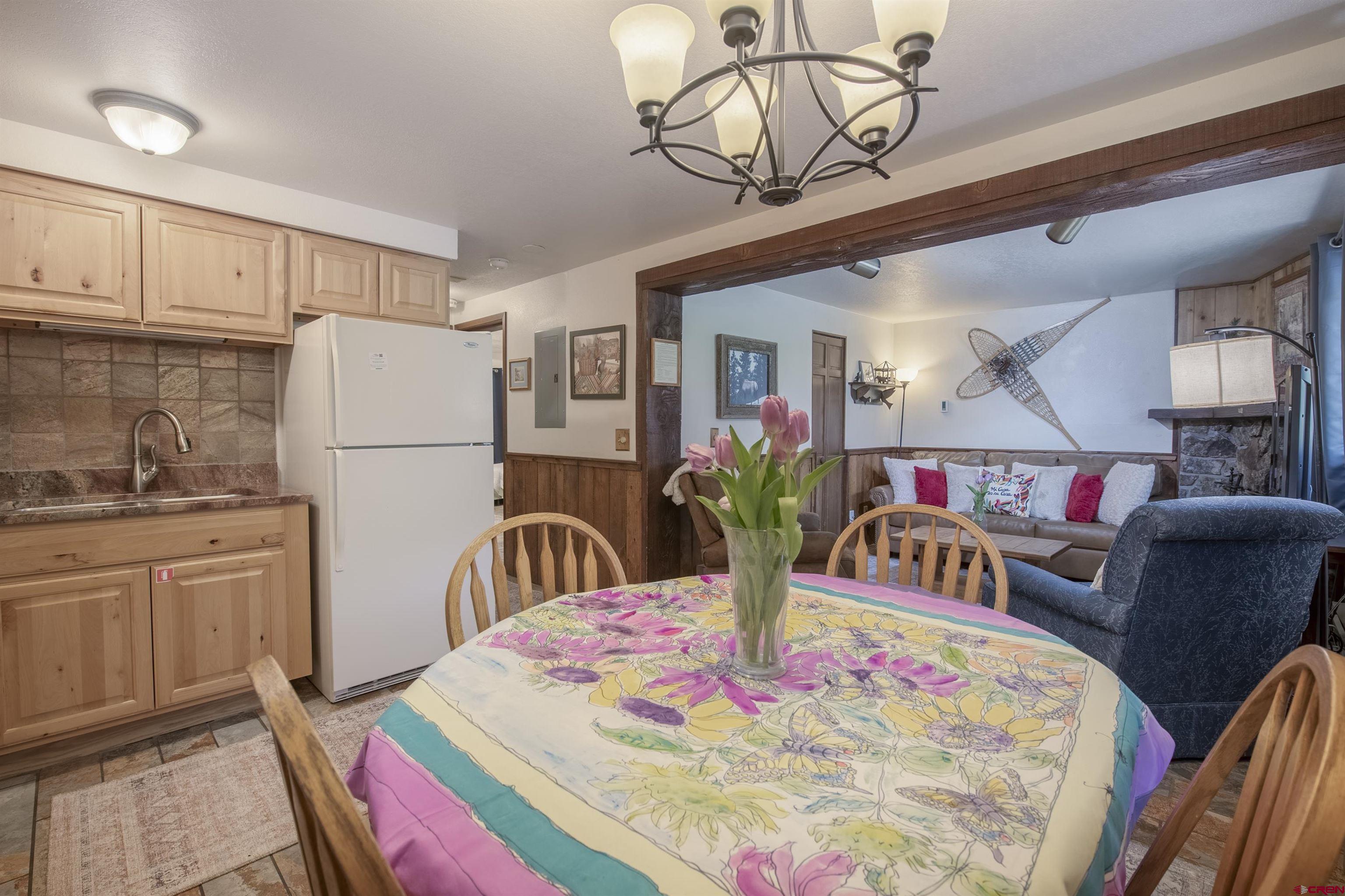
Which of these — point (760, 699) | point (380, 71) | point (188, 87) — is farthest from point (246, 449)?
point (760, 699)

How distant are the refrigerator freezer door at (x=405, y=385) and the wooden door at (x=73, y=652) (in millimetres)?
918

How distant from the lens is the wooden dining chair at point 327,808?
0.46 metres

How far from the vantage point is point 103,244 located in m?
2.35

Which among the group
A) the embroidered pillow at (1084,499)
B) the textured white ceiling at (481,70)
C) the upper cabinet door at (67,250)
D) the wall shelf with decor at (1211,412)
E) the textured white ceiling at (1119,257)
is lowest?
the embroidered pillow at (1084,499)

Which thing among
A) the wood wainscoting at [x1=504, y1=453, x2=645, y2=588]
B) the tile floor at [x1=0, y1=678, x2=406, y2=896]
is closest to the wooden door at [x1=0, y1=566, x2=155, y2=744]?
the tile floor at [x1=0, y1=678, x2=406, y2=896]

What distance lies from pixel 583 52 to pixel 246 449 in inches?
100

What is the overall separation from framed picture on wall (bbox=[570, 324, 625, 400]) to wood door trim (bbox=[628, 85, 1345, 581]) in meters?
0.17

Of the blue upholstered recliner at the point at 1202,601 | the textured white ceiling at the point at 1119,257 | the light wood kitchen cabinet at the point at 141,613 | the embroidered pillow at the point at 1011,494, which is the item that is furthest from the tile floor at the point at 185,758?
the embroidered pillow at the point at 1011,494

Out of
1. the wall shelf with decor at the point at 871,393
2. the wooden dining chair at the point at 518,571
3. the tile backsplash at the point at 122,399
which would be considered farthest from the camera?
the wall shelf with decor at the point at 871,393

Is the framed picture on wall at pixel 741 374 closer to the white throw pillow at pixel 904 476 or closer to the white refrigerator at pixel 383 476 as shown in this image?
the white throw pillow at pixel 904 476

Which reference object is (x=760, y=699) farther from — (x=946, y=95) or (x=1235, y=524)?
(x=946, y=95)

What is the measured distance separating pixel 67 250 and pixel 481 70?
1.82m

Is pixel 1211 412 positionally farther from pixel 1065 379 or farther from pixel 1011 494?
pixel 1011 494

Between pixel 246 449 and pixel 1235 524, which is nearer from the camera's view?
pixel 1235 524
